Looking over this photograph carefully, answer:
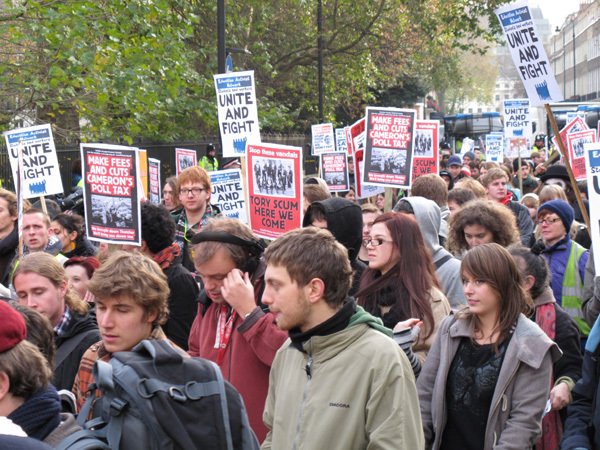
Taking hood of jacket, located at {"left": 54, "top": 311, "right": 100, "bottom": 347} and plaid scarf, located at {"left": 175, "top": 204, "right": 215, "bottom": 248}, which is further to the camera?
plaid scarf, located at {"left": 175, "top": 204, "right": 215, "bottom": 248}

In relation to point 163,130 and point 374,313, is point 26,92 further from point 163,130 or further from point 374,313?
point 374,313

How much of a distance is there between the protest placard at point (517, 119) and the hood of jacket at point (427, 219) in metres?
11.5

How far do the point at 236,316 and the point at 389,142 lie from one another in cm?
598

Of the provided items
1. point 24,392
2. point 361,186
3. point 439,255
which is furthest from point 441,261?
point 361,186

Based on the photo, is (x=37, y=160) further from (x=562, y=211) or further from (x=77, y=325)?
(x=562, y=211)

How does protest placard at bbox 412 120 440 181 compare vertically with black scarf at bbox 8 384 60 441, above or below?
above

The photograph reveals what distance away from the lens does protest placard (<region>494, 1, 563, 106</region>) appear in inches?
253

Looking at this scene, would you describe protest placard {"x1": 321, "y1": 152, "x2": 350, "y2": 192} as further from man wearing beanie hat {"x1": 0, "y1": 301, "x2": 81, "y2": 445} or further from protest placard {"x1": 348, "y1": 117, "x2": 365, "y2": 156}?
man wearing beanie hat {"x1": 0, "y1": 301, "x2": 81, "y2": 445}

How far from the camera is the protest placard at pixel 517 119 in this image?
16859 mm

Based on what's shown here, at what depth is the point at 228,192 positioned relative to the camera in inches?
362

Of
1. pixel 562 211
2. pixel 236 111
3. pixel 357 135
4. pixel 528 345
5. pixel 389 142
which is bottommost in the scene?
pixel 528 345

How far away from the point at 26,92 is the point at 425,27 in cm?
1520

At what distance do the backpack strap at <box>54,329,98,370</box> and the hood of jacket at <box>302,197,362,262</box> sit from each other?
1.41 meters

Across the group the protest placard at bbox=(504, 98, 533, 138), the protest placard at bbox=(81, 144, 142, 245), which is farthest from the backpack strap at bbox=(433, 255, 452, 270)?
the protest placard at bbox=(504, 98, 533, 138)
